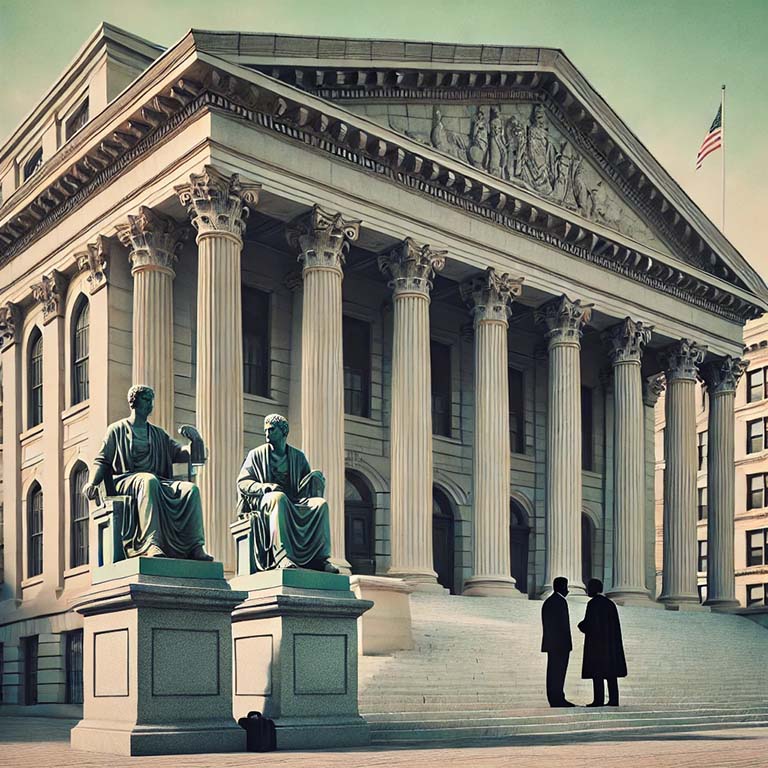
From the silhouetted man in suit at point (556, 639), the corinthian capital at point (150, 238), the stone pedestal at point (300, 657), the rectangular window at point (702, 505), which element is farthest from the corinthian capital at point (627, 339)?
the rectangular window at point (702, 505)

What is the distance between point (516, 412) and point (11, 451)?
54.6 ft

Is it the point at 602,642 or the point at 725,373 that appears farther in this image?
the point at 725,373

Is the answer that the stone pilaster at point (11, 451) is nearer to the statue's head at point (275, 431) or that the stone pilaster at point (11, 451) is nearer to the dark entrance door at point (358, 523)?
the dark entrance door at point (358, 523)

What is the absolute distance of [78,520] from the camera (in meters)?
33.5

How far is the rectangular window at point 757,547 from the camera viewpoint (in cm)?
6494

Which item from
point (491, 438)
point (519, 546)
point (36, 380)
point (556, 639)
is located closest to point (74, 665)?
point (36, 380)

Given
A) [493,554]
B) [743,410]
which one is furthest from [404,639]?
[743,410]

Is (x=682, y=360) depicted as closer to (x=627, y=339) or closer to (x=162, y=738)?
(x=627, y=339)

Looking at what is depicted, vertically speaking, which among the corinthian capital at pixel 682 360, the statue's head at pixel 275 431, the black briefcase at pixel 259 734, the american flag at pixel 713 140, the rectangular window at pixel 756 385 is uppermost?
the american flag at pixel 713 140

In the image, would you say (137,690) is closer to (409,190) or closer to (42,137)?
(409,190)

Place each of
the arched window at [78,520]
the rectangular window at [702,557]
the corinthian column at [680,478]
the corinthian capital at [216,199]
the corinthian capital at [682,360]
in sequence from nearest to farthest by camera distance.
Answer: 1. the corinthian capital at [216,199]
2. the arched window at [78,520]
3. the corinthian column at [680,478]
4. the corinthian capital at [682,360]
5. the rectangular window at [702,557]

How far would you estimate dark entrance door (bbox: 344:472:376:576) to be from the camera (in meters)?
36.1

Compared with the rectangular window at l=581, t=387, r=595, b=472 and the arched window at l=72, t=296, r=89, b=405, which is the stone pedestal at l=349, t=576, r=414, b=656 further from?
the rectangular window at l=581, t=387, r=595, b=472

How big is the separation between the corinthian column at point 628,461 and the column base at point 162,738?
2622 centimetres
